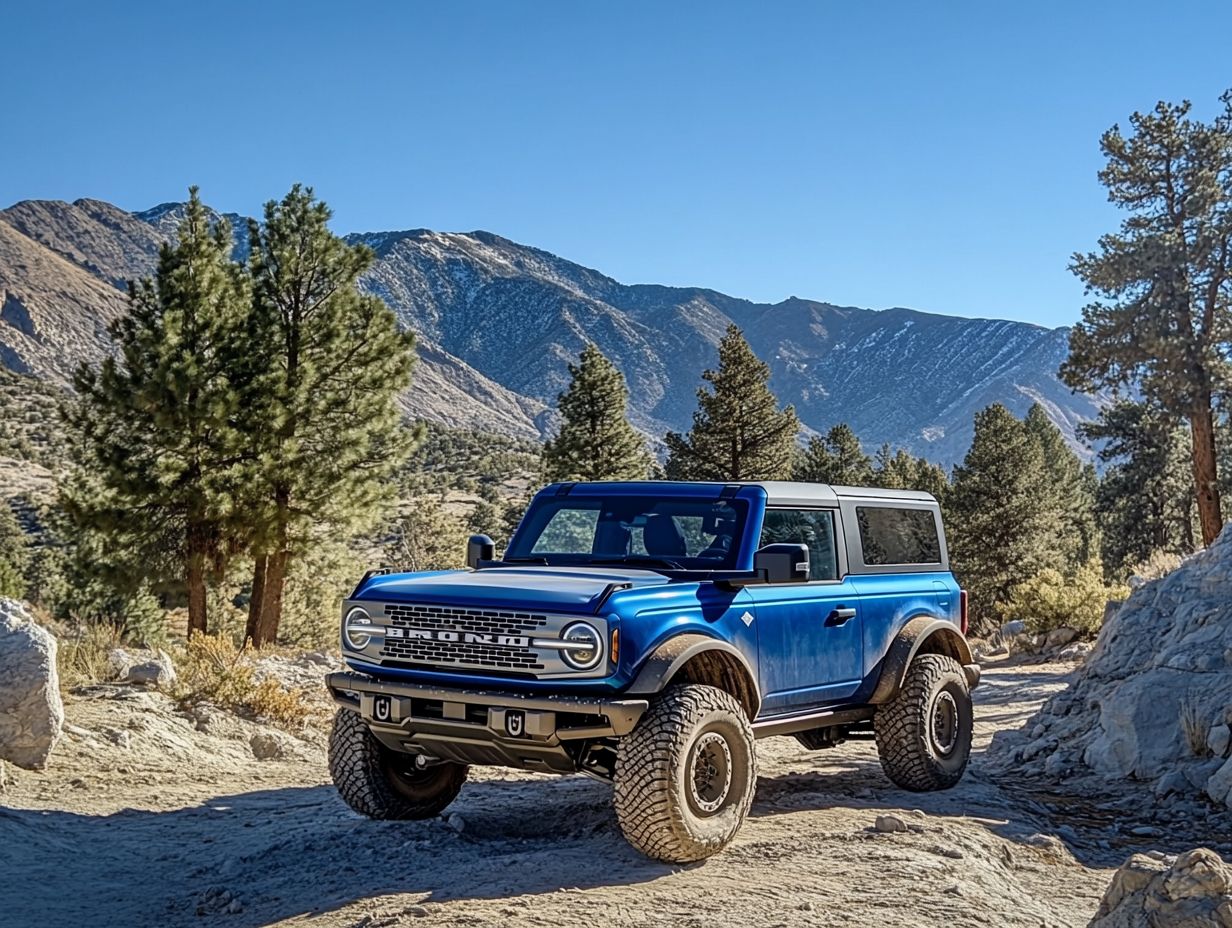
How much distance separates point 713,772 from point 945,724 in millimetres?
3010

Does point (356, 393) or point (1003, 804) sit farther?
point (356, 393)

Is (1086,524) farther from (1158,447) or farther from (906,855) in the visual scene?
(906,855)

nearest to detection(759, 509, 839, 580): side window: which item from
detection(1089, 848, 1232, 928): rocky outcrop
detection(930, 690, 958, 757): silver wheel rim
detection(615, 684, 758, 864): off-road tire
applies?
detection(615, 684, 758, 864): off-road tire

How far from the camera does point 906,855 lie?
620 centimetres

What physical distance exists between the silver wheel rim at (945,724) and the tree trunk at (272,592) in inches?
701

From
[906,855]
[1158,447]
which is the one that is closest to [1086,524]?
[1158,447]

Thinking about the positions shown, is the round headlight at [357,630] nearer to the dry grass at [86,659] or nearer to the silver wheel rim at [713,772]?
the silver wheel rim at [713,772]

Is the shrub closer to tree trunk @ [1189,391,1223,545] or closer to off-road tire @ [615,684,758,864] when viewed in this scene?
tree trunk @ [1189,391,1223,545]

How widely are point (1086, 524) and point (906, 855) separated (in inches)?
2549

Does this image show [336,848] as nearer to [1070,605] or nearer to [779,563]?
[779,563]

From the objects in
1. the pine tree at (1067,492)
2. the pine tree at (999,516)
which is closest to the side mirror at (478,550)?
the pine tree at (999,516)

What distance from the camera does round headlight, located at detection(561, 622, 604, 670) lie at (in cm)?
580

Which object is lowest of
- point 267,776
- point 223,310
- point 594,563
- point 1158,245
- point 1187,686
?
point 267,776

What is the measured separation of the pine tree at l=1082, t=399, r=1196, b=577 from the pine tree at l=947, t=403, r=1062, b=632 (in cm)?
443
